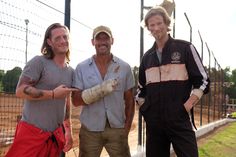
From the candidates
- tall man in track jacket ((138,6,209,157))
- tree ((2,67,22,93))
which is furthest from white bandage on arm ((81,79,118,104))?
tree ((2,67,22,93))

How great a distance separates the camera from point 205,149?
35.5 ft

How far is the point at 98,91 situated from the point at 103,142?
0.53 meters

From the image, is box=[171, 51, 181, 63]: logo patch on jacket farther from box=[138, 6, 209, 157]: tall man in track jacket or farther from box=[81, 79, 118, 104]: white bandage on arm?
box=[81, 79, 118, 104]: white bandage on arm

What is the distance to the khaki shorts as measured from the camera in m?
4.43

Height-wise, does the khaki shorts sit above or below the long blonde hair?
below

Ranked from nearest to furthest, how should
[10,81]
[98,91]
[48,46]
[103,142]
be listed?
[48,46]
[98,91]
[103,142]
[10,81]

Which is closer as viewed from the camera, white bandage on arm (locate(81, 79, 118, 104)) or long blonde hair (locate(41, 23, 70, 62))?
long blonde hair (locate(41, 23, 70, 62))

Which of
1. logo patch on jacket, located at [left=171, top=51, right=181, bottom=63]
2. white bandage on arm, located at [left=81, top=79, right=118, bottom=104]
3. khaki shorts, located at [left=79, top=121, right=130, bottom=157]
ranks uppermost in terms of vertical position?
logo patch on jacket, located at [left=171, top=51, right=181, bottom=63]

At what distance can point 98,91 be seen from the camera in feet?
14.1

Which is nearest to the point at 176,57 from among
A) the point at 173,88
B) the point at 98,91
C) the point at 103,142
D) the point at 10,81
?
the point at 173,88

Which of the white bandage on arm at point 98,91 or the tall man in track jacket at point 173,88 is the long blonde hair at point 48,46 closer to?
the white bandage on arm at point 98,91

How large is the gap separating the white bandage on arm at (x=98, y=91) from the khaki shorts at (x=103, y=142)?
326mm

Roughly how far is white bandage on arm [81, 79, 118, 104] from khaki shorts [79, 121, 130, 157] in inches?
12.9

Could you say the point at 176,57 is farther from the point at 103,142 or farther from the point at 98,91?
the point at 103,142
